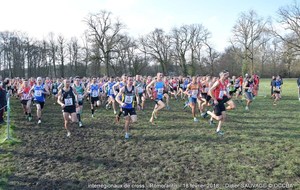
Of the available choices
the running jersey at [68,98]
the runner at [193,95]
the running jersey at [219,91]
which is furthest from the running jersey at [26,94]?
the running jersey at [219,91]

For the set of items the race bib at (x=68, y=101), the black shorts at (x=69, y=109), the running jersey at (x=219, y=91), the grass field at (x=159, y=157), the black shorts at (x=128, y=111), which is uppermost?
the running jersey at (x=219, y=91)

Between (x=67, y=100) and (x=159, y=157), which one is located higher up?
(x=67, y=100)

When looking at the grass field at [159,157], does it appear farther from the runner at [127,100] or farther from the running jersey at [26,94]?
the running jersey at [26,94]

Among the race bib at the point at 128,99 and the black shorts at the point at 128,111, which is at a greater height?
the race bib at the point at 128,99

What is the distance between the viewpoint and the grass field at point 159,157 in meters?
5.47

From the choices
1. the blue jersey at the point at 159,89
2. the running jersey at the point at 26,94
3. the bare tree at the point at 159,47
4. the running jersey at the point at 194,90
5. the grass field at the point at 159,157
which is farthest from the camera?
the bare tree at the point at 159,47

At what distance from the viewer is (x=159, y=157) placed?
6965 millimetres

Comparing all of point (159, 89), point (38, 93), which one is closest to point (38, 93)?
point (38, 93)

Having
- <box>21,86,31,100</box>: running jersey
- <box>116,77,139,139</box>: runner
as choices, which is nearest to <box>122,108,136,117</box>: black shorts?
<box>116,77,139,139</box>: runner

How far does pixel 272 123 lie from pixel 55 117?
9.90 metres

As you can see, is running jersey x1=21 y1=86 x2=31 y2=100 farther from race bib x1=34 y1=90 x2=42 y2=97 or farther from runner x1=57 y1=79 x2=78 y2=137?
runner x1=57 y1=79 x2=78 y2=137

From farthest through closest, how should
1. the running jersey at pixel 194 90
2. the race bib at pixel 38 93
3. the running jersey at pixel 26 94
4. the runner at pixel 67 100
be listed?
the running jersey at pixel 26 94 → the running jersey at pixel 194 90 → the race bib at pixel 38 93 → the runner at pixel 67 100

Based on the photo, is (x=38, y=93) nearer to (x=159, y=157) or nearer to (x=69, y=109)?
(x=69, y=109)

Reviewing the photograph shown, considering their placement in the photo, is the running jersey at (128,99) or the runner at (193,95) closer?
the running jersey at (128,99)
